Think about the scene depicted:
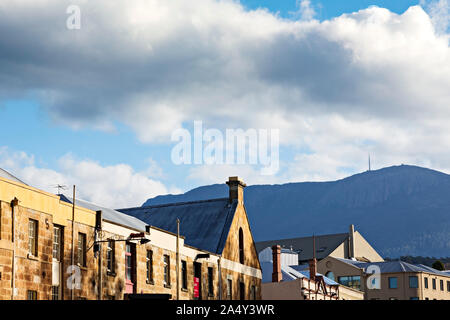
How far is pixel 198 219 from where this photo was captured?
224 feet

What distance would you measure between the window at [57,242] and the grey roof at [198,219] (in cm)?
2217

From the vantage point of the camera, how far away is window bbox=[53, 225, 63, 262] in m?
41.7

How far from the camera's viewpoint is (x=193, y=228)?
67.2 metres

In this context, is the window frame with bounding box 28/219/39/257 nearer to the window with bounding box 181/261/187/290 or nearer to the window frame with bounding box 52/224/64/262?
the window frame with bounding box 52/224/64/262

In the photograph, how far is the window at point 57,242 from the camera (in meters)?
41.7

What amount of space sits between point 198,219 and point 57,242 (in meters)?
27.2

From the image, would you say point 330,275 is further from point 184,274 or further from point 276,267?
point 184,274

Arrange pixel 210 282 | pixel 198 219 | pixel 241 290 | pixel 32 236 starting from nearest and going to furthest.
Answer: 1. pixel 32 236
2. pixel 210 282
3. pixel 241 290
4. pixel 198 219

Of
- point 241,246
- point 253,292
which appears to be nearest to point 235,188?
point 241,246

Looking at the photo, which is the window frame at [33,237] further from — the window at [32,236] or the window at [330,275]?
the window at [330,275]

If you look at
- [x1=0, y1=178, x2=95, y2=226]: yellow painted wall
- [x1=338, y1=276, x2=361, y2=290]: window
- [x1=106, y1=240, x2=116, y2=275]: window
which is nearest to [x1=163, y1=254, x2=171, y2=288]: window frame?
[x1=106, y1=240, x2=116, y2=275]: window
